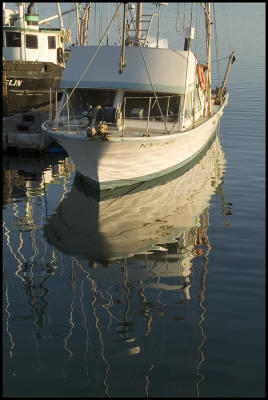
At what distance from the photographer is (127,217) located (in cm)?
1500

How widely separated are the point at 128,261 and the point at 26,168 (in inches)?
409

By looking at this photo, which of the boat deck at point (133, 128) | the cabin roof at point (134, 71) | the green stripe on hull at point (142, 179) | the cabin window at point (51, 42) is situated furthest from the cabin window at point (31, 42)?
the green stripe on hull at point (142, 179)

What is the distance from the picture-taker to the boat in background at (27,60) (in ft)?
91.2

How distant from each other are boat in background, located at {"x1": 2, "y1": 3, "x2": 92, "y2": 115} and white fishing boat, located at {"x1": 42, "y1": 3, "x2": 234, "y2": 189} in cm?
901

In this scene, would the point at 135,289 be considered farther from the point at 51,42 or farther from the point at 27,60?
the point at 51,42

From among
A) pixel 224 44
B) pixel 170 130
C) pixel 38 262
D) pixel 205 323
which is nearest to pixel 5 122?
pixel 170 130

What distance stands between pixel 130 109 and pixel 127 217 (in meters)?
5.18

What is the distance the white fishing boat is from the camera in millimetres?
16219

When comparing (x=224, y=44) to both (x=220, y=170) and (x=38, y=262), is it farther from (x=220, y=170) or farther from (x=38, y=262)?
(x=38, y=262)

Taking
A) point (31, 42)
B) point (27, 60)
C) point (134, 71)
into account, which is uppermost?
point (31, 42)

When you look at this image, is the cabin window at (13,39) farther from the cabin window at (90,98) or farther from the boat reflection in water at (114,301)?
the boat reflection in water at (114,301)

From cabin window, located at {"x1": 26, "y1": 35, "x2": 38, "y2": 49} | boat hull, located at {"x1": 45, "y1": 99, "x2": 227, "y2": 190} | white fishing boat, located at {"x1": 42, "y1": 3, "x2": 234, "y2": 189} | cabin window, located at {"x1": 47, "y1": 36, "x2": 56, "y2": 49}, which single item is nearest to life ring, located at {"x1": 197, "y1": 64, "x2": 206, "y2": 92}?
white fishing boat, located at {"x1": 42, "y1": 3, "x2": 234, "y2": 189}

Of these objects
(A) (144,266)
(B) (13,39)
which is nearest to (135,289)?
(A) (144,266)

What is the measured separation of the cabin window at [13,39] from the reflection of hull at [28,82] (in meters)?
2.30
